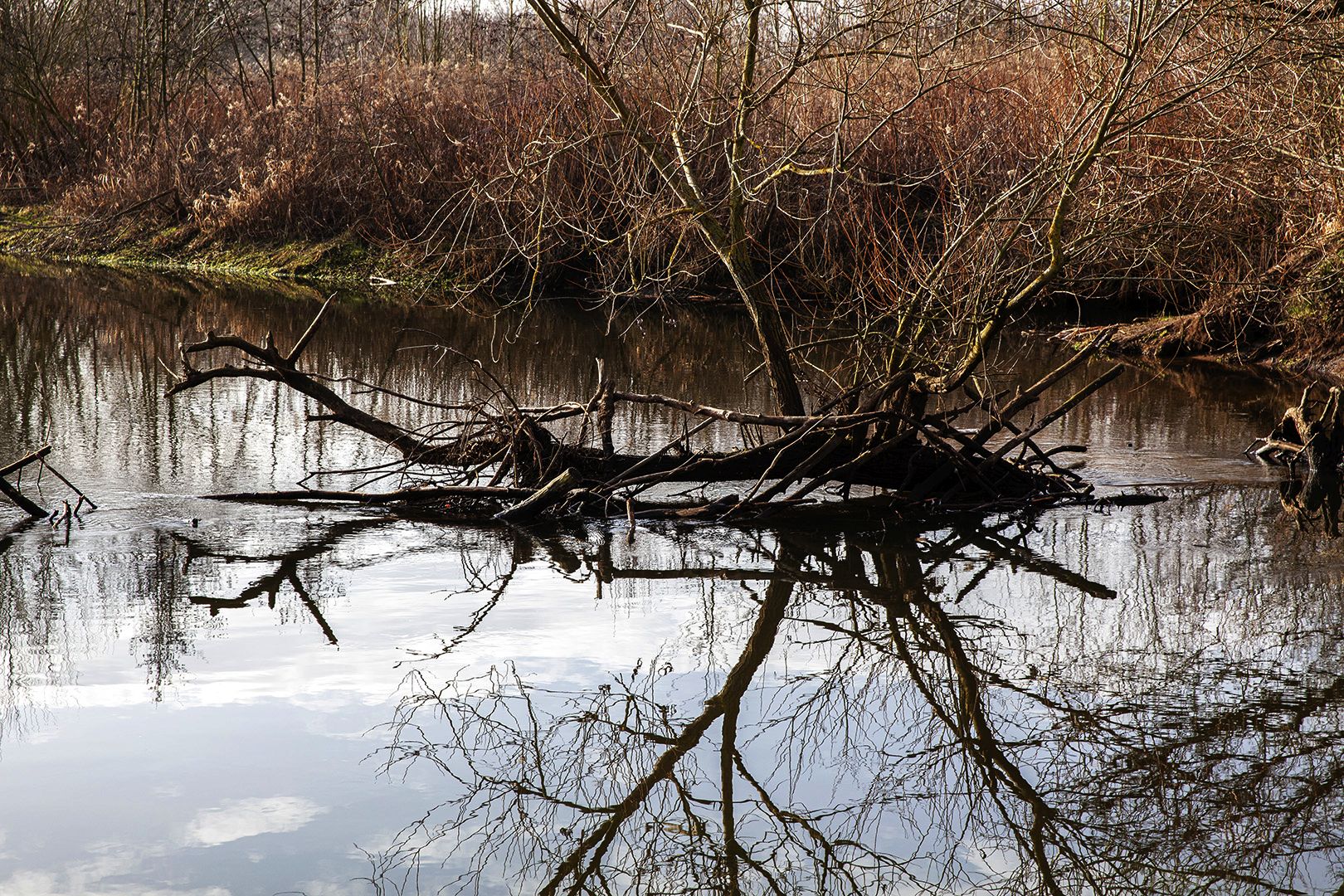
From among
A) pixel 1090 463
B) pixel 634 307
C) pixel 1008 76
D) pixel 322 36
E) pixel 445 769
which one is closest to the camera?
pixel 445 769

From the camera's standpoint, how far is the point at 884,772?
4402 mm

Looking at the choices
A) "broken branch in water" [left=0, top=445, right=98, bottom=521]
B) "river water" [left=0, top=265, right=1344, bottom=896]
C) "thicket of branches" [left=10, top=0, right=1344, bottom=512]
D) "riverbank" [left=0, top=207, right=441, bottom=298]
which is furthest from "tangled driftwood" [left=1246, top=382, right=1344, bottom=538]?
"riverbank" [left=0, top=207, right=441, bottom=298]

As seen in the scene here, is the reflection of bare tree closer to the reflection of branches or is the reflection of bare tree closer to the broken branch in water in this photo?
the reflection of branches

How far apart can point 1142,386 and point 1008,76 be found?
14.3 ft

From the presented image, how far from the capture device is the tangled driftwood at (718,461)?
24.0 feet

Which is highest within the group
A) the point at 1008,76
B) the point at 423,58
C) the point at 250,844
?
the point at 423,58

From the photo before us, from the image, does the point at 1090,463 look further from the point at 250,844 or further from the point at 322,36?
the point at 322,36

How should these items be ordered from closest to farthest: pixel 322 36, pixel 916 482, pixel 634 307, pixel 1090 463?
pixel 916 482 < pixel 1090 463 < pixel 634 307 < pixel 322 36

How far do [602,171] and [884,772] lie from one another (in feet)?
42.2

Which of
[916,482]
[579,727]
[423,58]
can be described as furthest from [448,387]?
[423,58]

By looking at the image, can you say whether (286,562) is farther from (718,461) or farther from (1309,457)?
(1309,457)

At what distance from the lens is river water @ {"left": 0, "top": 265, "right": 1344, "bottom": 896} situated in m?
3.85

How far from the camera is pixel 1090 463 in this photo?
9070 millimetres

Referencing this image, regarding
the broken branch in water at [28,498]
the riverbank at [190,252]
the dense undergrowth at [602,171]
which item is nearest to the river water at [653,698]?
the broken branch in water at [28,498]
